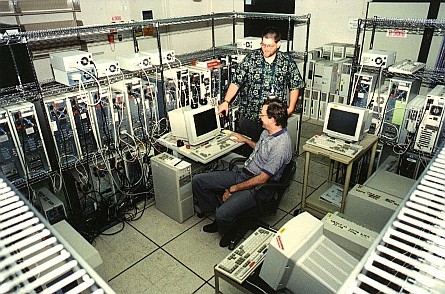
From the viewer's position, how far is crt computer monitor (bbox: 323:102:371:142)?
331 centimetres

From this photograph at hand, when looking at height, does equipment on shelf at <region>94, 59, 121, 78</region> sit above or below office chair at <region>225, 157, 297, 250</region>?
above

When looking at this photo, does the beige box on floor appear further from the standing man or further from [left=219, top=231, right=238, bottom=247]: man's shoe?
the standing man

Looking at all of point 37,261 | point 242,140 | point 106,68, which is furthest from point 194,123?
point 37,261

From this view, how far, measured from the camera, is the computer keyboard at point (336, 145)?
319 centimetres

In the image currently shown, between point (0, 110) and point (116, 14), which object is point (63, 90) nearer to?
point (0, 110)

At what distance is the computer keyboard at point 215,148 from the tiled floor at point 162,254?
71cm

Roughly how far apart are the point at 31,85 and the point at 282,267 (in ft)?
7.92

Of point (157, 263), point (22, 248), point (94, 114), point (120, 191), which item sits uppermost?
point (22, 248)

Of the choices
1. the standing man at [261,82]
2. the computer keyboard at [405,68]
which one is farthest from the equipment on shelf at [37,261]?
the computer keyboard at [405,68]

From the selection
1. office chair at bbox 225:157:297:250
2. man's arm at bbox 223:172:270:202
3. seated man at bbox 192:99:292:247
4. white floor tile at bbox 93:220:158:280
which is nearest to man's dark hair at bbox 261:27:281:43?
seated man at bbox 192:99:292:247

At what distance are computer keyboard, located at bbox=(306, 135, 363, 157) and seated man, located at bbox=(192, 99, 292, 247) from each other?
1.71ft

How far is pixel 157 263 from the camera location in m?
2.98

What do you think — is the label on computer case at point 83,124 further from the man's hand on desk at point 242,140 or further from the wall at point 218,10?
the wall at point 218,10

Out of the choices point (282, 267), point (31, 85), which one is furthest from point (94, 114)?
point (282, 267)
